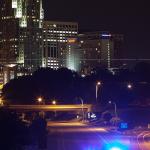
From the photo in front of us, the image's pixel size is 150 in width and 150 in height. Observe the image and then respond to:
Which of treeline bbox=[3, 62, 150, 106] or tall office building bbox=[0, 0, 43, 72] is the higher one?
tall office building bbox=[0, 0, 43, 72]

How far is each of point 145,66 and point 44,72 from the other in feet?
99.4

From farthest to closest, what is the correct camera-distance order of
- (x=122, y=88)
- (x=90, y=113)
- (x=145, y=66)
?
(x=145, y=66)
(x=122, y=88)
(x=90, y=113)

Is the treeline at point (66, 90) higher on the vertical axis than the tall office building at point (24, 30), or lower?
lower

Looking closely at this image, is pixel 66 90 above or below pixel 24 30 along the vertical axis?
below

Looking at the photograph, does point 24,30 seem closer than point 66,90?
No

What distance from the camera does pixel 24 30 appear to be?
591ft

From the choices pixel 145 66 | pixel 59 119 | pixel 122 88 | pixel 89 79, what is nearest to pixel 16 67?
pixel 145 66

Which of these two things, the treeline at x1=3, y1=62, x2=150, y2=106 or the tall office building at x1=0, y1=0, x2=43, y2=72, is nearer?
the treeline at x1=3, y1=62, x2=150, y2=106

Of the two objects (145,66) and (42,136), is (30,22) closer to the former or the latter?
(145,66)

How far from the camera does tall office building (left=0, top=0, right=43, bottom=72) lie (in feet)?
589

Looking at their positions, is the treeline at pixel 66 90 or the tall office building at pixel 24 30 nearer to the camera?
the treeline at pixel 66 90

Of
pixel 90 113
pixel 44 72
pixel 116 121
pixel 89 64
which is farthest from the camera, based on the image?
pixel 89 64

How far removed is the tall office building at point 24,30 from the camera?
179 meters

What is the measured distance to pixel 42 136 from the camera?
4375 cm
